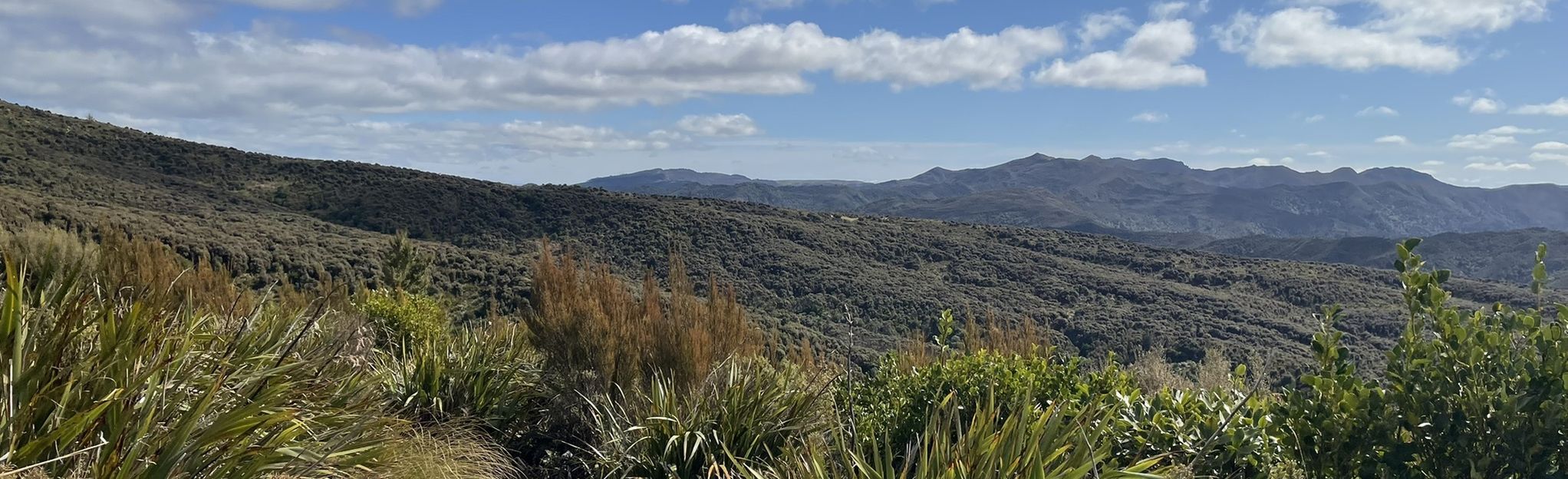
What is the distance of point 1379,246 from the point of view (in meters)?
119

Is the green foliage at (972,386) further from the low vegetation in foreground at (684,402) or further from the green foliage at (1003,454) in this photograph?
the green foliage at (1003,454)

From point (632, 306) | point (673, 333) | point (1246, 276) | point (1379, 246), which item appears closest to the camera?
point (673, 333)

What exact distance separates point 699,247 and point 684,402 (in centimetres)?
3941

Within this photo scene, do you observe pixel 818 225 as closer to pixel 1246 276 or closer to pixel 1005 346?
pixel 1246 276

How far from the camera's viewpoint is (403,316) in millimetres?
8352

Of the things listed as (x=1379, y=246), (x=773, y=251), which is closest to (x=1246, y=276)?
(x=773, y=251)

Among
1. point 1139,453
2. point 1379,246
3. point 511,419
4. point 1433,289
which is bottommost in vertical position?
point 1379,246

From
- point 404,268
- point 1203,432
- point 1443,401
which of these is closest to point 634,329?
point 1203,432

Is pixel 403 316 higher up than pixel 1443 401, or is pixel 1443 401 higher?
pixel 1443 401

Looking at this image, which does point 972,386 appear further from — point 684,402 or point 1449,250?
point 1449,250

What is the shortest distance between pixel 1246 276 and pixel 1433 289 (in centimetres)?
5450

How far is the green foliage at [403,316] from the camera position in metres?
7.61

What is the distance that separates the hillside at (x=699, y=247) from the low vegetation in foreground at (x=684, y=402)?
56.5ft

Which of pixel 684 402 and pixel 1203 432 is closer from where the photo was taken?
pixel 1203 432
